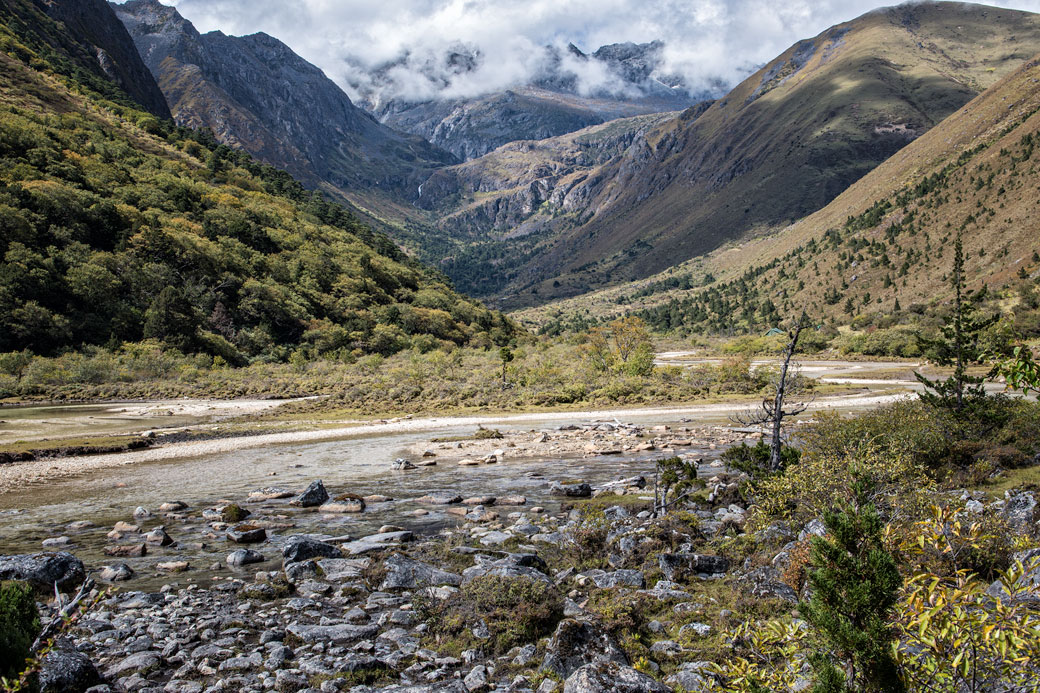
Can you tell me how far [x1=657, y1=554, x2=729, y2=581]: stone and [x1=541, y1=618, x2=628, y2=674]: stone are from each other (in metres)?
3.30

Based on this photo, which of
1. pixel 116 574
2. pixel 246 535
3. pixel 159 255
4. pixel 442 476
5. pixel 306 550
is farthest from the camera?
pixel 159 255

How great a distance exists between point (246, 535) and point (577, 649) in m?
10.6

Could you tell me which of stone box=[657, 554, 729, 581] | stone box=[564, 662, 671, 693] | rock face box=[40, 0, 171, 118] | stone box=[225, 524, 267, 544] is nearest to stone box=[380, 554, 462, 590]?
stone box=[657, 554, 729, 581]

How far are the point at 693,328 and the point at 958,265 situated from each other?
125m

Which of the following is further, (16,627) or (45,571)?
(45,571)

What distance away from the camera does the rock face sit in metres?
131

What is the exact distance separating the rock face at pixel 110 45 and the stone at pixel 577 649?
549ft

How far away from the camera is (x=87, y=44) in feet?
428

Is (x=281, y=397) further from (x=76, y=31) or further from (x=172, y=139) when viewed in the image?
(x=76, y=31)

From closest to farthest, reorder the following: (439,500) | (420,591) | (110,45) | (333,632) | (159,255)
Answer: (333,632) < (420,591) < (439,500) < (159,255) < (110,45)

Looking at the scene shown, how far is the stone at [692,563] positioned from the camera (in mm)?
10773

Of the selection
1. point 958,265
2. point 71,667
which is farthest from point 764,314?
point 71,667

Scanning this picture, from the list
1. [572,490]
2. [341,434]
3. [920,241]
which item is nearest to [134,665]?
[572,490]

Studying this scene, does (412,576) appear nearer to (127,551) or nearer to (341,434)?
(127,551)
